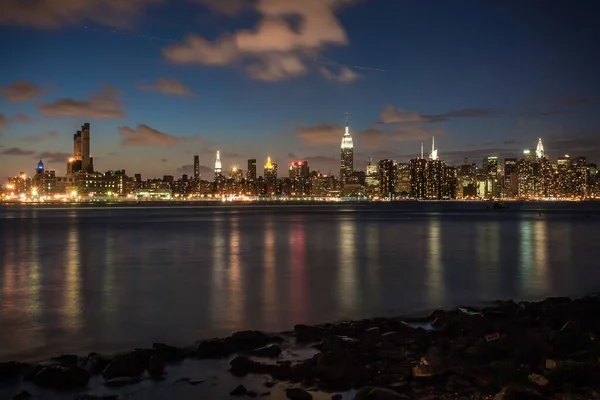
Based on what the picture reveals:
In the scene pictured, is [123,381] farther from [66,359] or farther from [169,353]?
[66,359]

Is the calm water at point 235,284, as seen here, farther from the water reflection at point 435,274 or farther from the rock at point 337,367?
the rock at point 337,367

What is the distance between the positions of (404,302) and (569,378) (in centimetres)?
876

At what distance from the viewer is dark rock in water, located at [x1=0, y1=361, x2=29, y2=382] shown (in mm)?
9703

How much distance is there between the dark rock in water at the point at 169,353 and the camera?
1073 cm

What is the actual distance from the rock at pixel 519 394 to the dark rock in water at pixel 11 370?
7907 mm

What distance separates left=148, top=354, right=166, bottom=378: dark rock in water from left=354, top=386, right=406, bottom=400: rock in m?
3.66

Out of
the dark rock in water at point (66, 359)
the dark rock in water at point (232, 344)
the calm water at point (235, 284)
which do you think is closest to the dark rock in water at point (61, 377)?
the dark rock in water at point (66, 359)

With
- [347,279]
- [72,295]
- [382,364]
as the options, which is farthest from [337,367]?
[347,279]

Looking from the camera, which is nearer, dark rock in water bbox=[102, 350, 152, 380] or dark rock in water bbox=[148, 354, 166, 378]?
dark rock in water bbox=[102, 350, 152, 380]

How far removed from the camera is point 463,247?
37.2 m

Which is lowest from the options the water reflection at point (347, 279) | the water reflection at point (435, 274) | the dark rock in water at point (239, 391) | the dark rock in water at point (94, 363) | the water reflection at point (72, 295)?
the water reflection at point (435, 274)

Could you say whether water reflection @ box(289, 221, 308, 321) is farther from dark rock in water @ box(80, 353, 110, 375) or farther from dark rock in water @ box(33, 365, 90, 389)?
dark rock in water @ box(33, 365, 90, 389)

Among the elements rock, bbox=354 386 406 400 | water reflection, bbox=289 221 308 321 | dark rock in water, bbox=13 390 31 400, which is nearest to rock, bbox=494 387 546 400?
rock, bbox=354 386 406 400

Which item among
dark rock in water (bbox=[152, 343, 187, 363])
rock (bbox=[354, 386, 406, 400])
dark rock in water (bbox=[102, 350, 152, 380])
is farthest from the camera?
dark rock in water (bbox=[152, 343, 187, 363])
